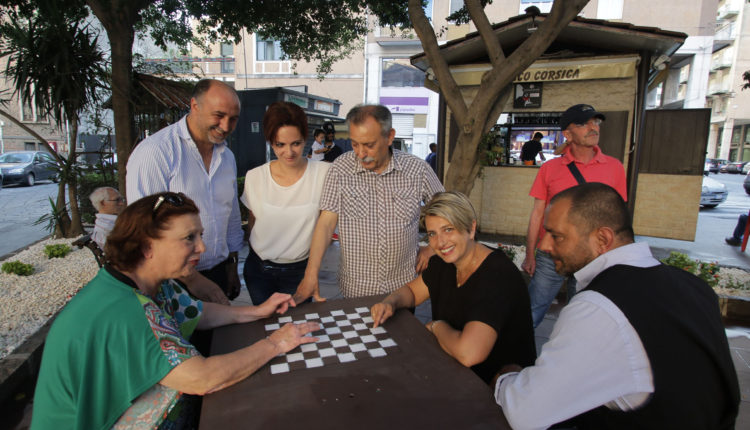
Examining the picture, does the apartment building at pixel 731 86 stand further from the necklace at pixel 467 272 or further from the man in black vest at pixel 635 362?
the man in black vest at pixel 635 362

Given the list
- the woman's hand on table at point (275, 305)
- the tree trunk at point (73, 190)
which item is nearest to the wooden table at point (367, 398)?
the woman's hand on table at point (275, 305)

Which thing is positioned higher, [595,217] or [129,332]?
[595,217]

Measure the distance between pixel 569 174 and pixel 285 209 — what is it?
209 centimetres

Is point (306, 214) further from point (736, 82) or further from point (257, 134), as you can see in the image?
point (736, 82)

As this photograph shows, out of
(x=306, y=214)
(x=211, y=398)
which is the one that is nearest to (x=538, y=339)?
(x=306, y=214)

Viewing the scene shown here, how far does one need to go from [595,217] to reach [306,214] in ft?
5.47

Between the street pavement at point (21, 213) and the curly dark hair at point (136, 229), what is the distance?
270 inches

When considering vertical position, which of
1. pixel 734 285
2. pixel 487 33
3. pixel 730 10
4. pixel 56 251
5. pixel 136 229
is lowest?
pixel 56 251

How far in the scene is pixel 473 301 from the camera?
1896mm

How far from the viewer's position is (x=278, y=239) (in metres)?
2.69

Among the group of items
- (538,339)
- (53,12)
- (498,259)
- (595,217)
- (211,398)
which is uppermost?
(53,12)

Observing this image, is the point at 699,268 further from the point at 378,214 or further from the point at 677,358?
the point at 677,358

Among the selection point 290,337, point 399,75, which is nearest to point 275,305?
point 290,337

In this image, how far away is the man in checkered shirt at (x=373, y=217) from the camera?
244cm
